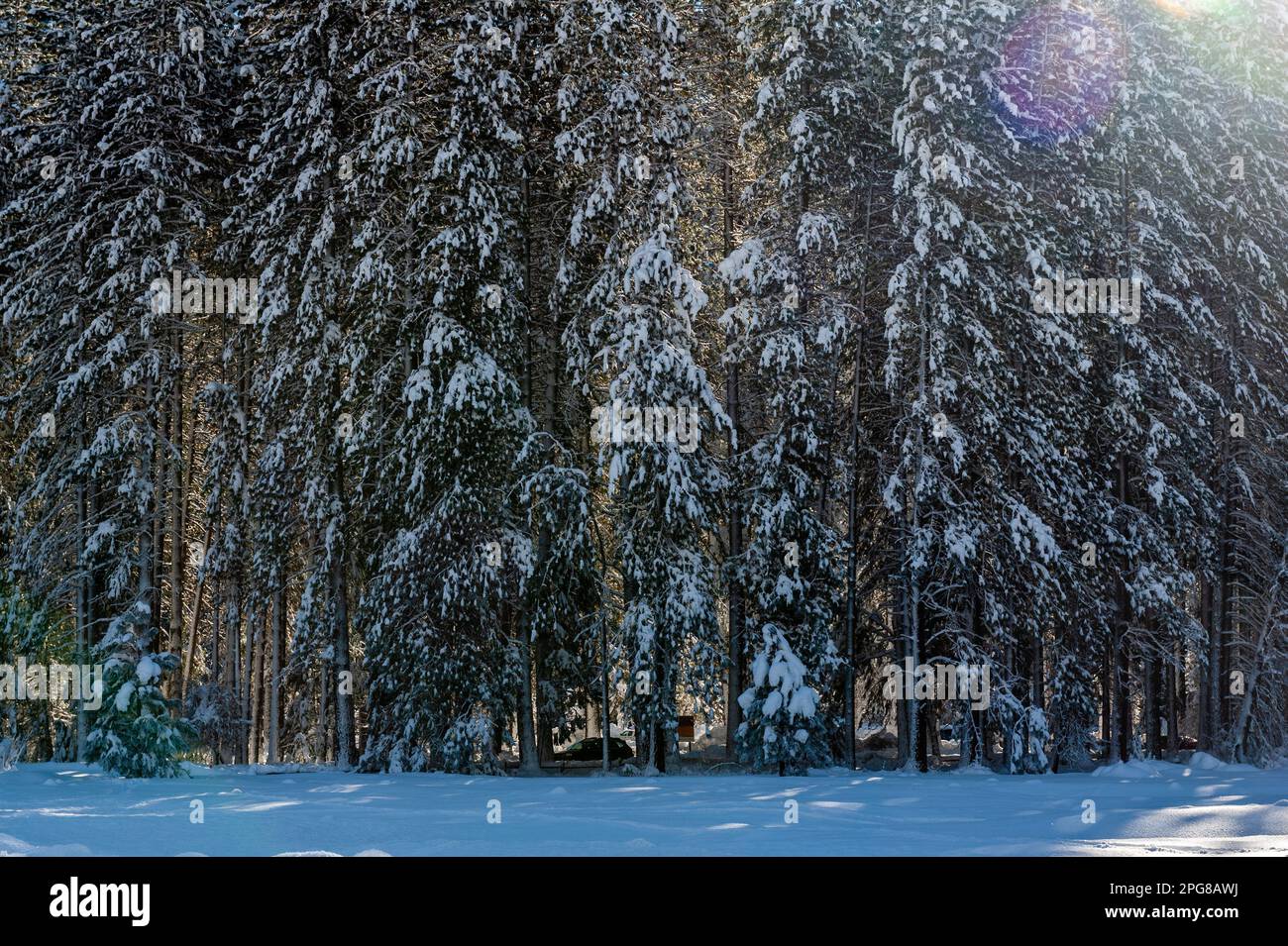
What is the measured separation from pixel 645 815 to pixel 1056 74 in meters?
14.5

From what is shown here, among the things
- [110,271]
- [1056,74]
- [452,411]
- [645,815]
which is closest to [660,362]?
[452,411]

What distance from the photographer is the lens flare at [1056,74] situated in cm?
1998

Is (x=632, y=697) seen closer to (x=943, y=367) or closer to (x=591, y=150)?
(x=943, y=367)

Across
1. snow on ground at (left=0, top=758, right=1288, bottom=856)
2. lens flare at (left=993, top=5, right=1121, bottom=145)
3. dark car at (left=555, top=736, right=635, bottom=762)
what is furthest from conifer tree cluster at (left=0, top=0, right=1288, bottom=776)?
dark car at (left=555, top=736, right=635, bottom=762)

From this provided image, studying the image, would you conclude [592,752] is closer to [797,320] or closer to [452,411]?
[452,411]

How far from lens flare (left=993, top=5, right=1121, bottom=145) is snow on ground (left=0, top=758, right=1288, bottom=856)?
10288 millimetres

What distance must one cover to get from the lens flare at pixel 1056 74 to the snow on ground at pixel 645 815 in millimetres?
10288

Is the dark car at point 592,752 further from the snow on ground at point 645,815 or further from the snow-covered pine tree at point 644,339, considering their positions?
the snow on ground at point 645,815

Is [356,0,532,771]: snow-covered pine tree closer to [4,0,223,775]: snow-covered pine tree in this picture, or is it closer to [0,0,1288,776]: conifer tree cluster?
[0,0,1288,776]: conifer tree cluster

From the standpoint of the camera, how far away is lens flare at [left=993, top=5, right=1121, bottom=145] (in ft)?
65.6

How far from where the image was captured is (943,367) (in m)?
18.7
